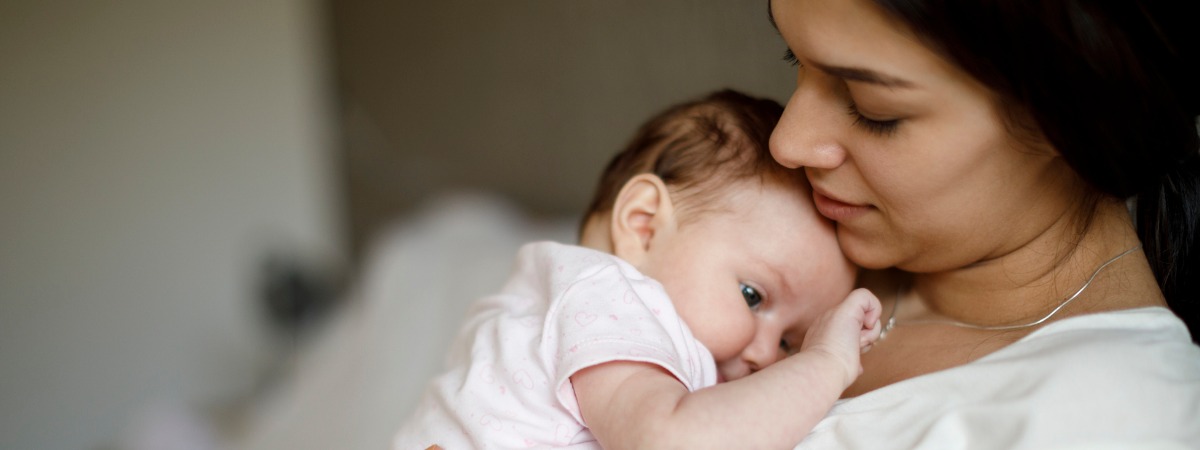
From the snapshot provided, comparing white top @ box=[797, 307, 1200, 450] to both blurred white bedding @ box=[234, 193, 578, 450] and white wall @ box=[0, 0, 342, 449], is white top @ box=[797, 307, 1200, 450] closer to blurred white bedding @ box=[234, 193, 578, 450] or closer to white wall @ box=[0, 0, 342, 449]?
blurred white bedding @ box=[234, 193, 578, 450]

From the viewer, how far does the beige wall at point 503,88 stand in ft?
6.49

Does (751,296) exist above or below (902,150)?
below

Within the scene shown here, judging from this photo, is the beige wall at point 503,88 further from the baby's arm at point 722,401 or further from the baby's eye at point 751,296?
the baby's arm at point 722,401

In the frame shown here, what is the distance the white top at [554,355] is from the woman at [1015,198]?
21 cm

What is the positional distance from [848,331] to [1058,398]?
0.23 metres

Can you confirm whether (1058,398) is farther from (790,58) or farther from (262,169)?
(262,169)

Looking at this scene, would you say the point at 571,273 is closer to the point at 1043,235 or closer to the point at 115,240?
the point at 1043,235

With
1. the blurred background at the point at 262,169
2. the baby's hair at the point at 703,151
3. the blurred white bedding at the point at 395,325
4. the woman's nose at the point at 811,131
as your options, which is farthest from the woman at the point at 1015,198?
the blurred white bedding at the point at 395,325

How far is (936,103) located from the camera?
932 millimetres

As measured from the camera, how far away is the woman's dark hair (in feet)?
2.81

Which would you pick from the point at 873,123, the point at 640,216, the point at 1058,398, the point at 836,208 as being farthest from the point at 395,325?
the point at 1058,398

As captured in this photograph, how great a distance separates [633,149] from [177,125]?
5.76 feet

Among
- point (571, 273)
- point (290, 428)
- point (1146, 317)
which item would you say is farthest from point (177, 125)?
point (1146, 317)

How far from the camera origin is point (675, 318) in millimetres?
1117
